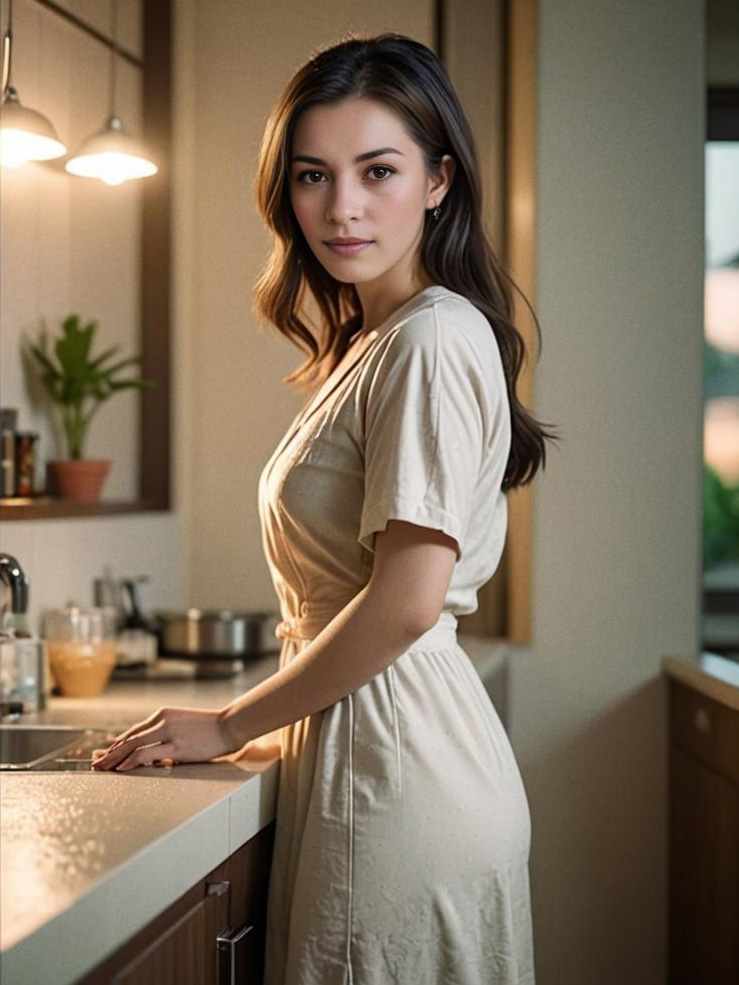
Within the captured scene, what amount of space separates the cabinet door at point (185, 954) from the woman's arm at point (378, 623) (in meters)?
0.23

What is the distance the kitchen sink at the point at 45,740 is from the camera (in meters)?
1.92

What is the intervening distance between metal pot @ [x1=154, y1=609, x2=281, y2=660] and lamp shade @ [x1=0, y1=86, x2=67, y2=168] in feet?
3.21

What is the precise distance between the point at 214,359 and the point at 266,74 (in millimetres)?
696

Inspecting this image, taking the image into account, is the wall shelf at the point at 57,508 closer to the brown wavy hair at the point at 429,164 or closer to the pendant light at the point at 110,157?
the pendant light at the point at 110,157

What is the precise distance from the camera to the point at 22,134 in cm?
212

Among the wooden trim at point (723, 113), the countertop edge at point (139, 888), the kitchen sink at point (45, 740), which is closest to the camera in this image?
the countertop edge at point (139, 888)

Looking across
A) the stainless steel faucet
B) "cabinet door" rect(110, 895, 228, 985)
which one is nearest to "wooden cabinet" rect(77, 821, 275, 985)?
"cabinet door" rect(110, 895, 228, 985)

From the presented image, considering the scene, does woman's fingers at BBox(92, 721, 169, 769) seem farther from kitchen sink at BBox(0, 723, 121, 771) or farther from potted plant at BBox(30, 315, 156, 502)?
potted plant at BBox(30, 315, 156, 502)

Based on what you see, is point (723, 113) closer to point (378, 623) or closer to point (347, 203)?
point (347, 203)

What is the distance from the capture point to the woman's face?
1619 mm

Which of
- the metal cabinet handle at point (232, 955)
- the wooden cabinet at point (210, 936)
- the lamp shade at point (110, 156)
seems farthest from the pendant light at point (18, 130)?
the metal cabinet handle at point (232, 955)

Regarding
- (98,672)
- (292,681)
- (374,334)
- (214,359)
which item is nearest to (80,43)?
(214,359)

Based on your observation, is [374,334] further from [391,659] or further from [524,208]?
[524,208]

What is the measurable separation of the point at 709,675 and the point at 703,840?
0.34 metres
